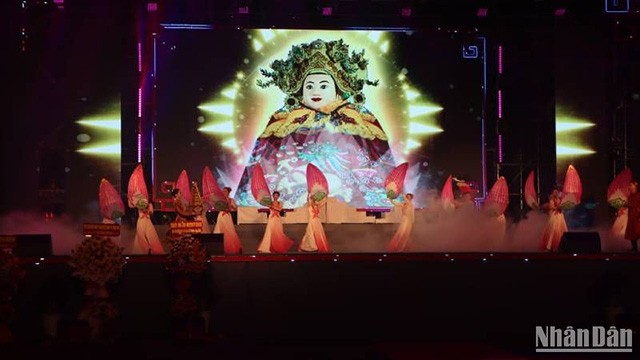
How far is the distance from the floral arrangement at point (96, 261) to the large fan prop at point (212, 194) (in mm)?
4931

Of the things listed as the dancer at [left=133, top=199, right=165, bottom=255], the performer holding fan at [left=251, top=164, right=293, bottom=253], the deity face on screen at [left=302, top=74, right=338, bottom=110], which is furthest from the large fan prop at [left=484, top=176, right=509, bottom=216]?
the dancer at [left=133, top=199, right=165, bottom=255]

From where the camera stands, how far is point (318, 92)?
43.5ft

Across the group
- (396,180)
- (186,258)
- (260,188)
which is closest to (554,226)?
(396,180)

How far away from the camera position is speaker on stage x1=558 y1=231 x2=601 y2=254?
28.7 feet

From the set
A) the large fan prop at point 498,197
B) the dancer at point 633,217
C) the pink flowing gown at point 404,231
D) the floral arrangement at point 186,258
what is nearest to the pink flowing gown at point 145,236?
the pink flowing gown at point 404,231

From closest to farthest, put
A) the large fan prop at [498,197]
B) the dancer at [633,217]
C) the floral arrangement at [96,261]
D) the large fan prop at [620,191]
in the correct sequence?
1. the floral arrangement at [96,261]
2. the dancer at [633,217]
3. the large fan prop at [620,191]
4. the large fan prop at [498,197]

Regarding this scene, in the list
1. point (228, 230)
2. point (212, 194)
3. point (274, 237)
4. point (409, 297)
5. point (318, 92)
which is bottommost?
point (409, 297)

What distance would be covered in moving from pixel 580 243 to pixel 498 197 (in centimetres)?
383

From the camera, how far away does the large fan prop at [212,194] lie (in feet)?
38.8

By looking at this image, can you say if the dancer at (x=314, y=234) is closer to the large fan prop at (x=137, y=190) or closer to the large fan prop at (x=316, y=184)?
the large fan prop at (x=316, y=184)

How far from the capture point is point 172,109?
512 inches

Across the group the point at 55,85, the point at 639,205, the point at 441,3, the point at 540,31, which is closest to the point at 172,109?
the point at 55,85

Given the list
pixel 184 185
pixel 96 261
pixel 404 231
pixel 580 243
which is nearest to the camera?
pixel 96 261

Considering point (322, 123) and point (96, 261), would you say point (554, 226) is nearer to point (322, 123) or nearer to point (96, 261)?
point (322, 123)
